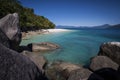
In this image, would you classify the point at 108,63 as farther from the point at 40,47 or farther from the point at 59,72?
the point at 40,47

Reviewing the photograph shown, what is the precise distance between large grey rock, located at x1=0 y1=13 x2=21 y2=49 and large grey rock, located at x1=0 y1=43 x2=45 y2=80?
5088 millimetres

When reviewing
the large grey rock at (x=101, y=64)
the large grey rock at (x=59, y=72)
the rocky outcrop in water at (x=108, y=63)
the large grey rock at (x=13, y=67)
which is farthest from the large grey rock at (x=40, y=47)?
the large grey rock at (x=13, y=67)

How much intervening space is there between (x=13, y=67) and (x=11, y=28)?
6146 millimetres

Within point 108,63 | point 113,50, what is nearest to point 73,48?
point 113,50

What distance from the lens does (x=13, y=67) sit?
175 inches

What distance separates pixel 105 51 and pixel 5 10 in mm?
20843

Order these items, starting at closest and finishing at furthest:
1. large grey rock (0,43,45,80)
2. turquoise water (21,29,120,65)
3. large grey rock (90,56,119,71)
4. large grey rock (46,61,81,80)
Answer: large grey rock (0,43,45,80) < large grey rock (46,61,81,80) < large grey rock (90,56,119,71) < turquoise water (21,29,120,65)

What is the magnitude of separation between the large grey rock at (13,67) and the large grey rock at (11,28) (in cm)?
509

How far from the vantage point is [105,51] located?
11.4 metres

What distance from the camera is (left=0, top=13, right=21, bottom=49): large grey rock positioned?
9578 millimetres

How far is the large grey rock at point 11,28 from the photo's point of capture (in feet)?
31.4

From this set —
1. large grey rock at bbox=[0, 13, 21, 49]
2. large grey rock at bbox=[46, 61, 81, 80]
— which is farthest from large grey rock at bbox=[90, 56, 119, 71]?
large grey rock at bbox=[0, 13, 21, 49]

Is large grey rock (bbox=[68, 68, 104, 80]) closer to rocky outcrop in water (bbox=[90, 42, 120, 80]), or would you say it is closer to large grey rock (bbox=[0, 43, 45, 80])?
rocky outcrop in water (bbox=[90, 42, 120, 80])

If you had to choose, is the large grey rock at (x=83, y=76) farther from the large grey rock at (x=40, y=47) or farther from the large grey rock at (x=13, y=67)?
the large grey rock at (x=40, y=47)
